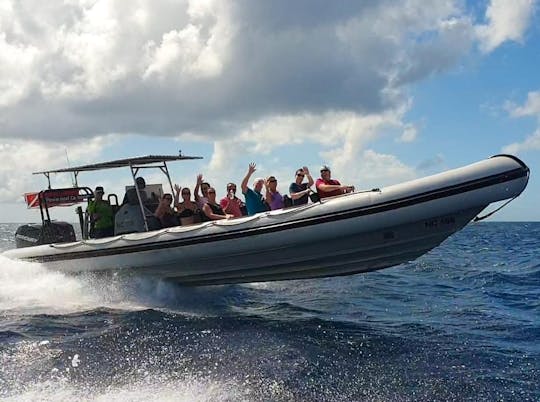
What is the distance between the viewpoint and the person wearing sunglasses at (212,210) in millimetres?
8375

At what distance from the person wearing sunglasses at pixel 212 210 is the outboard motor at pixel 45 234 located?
10.3ft

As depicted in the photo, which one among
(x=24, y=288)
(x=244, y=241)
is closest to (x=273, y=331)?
(x=244, y=241)

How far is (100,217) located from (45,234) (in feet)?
5.11

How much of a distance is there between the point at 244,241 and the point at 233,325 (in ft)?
3.71

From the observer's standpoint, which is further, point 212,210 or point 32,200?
point 32,200

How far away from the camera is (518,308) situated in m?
8.23

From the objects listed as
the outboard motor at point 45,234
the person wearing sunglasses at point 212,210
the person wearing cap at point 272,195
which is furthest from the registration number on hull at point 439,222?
the outboard motor at point 45,234

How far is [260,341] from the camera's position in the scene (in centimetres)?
606

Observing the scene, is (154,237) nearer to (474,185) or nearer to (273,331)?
(273,331)

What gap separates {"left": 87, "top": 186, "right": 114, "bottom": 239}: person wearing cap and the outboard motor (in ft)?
3.96

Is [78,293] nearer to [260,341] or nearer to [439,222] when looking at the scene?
[260,341]

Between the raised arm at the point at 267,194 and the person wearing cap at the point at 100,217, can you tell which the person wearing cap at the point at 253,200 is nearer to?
the raised arm at the point at 267,194

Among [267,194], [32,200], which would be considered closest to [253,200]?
[267,194]

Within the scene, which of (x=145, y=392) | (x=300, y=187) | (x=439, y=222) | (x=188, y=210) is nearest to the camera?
(x=145, y=392)
